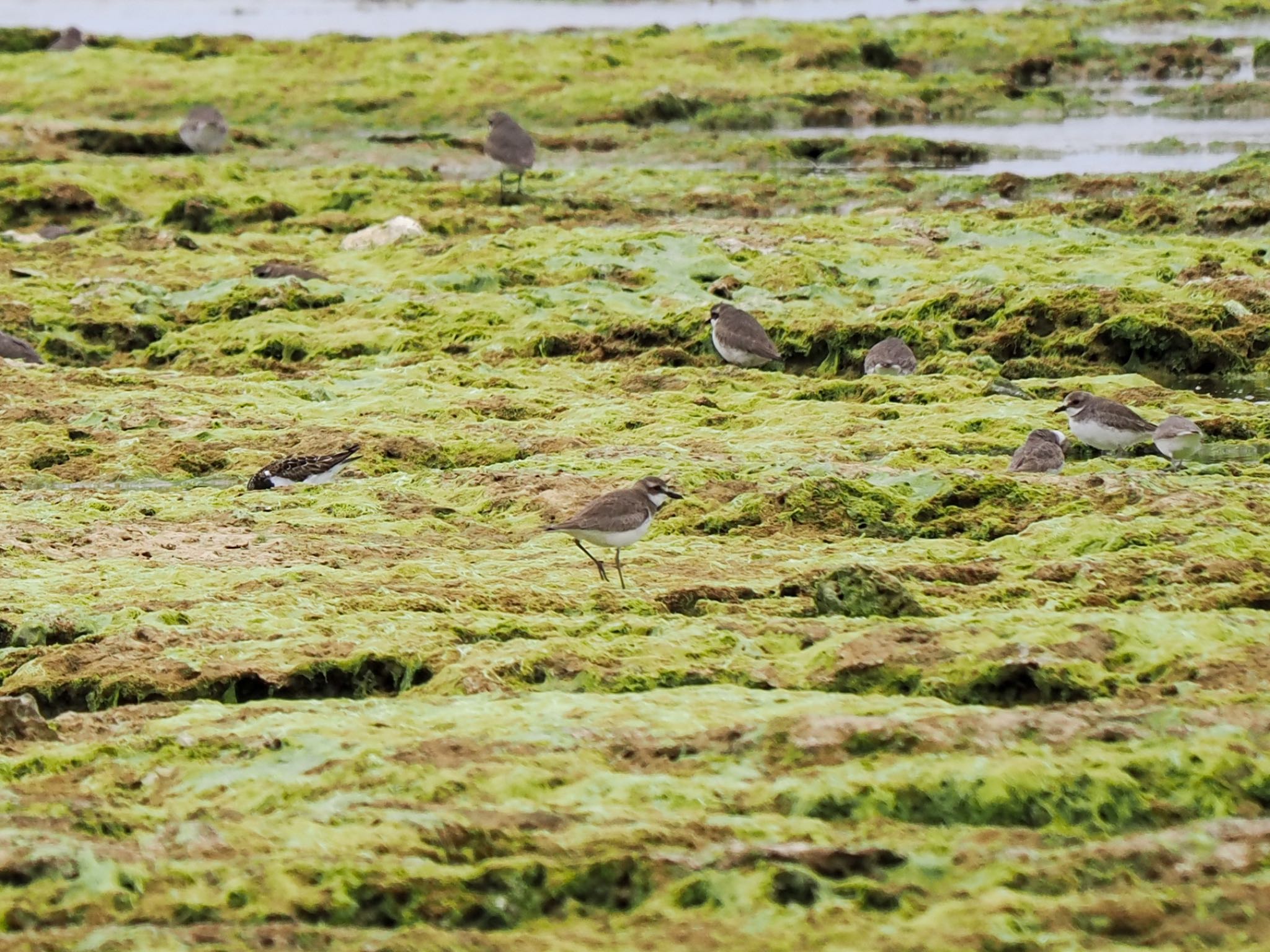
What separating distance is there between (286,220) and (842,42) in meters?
17.3

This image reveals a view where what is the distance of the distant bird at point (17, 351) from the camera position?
15.1 metres

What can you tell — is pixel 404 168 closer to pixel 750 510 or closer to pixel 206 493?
pixel 206 493

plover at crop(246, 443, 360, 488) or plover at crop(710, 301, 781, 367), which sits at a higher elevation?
plover at crop(710, 301, 781, 367)

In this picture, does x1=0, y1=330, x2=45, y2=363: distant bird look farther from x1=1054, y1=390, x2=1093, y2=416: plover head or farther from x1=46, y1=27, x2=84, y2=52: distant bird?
x1=46, y1=27, x2=84, y2=52: distant bird

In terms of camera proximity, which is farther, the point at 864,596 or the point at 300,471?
the point at 300,471

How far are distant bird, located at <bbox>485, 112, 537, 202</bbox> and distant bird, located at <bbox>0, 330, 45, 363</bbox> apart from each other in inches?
337

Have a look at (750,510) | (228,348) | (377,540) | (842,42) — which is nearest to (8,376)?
(228,348)

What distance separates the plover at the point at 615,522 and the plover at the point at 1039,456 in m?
2.93

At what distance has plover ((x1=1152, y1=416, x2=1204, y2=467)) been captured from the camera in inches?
428

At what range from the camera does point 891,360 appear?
46.9ft

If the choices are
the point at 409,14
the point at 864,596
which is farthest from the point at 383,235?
the point at 409,14

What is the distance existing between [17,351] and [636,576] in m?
8.33

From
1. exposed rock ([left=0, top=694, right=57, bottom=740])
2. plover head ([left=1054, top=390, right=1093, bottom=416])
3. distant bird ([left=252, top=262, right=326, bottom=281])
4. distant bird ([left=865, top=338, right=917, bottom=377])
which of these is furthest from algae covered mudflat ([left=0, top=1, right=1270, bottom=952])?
A: plover head ([left=1054, top=390, right=1093, bottom=416])

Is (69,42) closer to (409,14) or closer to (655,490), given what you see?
(409,14)
